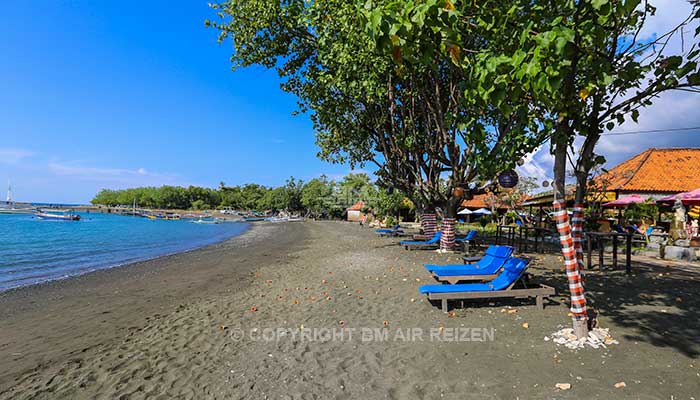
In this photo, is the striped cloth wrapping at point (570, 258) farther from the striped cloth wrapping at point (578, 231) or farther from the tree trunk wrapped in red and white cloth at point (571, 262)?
the striped cloth wrapping at point (578, 231)

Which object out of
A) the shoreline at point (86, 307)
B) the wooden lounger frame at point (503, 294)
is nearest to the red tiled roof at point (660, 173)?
the wooden lounger frame at point (503, 294)

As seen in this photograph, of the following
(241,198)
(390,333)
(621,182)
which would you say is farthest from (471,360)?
(241,198)

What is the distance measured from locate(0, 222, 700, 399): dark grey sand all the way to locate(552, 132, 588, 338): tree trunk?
415 mm

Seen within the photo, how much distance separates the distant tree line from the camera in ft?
202

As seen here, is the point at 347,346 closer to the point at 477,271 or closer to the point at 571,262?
the point at 571,262

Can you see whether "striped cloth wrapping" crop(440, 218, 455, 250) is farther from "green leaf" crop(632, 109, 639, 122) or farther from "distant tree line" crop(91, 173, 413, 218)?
"distant tree line" crop(91, 173, 413, 218)

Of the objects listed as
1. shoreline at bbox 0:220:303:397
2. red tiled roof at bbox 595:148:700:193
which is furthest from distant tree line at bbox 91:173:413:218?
shoreline at bbox 0:220:303:397

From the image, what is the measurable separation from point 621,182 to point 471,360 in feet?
82.8

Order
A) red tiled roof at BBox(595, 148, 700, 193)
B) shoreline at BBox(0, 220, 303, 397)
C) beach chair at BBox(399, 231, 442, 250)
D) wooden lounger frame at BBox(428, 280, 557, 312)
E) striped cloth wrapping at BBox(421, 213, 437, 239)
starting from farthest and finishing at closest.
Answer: red tiled roof at BBox(595, 148, 700, 193) < striped cloth wrapping at BBox(421, 213, 437, 239) < beach chair at BBox(399, 231, 442, 250) < wooden lounger frame at BBox(428, 280, 557, 312) < shoreline at BBox(0, 220, 303, 397)

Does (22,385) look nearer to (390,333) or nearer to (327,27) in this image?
(390,333)

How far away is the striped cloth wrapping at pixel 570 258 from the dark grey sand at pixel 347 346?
Answer: 517 mm

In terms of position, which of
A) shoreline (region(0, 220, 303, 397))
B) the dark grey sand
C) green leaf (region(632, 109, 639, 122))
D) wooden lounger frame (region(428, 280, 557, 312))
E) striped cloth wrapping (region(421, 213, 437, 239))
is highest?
green leaf (region(632, 109, 639, 122))

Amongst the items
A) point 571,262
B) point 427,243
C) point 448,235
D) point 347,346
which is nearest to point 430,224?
point 427,243

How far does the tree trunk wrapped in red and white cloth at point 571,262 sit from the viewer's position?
13.7 ft
